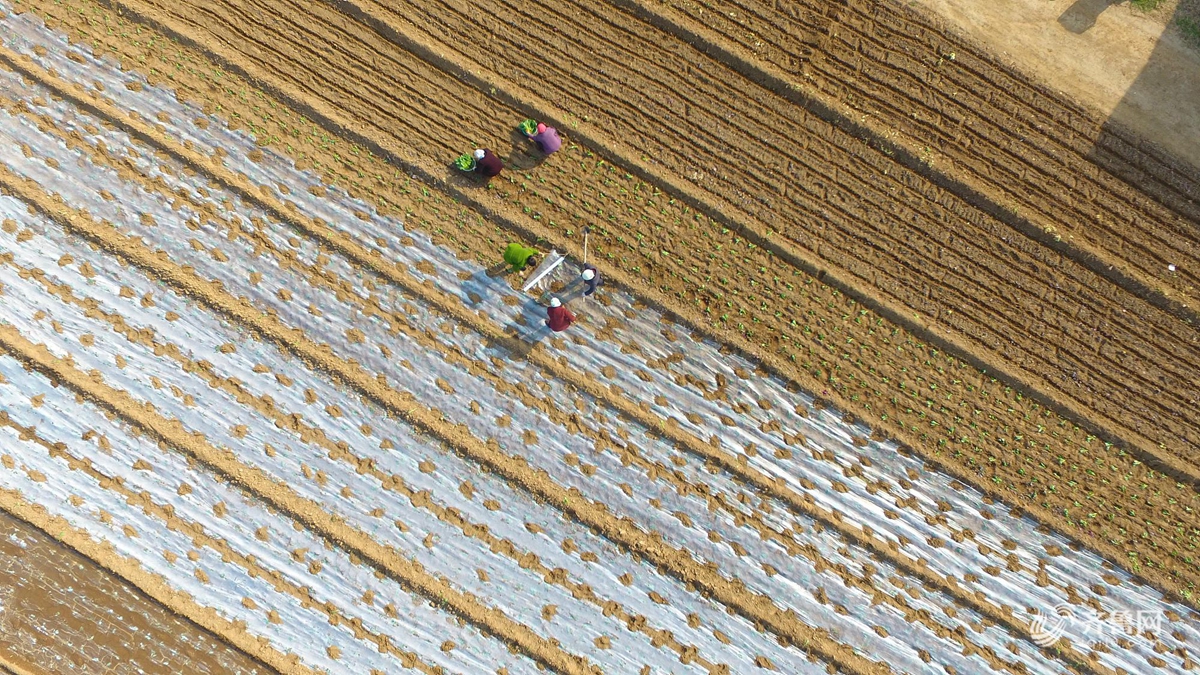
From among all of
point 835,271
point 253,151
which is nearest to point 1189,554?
point 835,271

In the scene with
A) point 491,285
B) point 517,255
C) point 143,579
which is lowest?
point 143,579

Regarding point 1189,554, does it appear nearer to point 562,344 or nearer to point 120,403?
point 562,344

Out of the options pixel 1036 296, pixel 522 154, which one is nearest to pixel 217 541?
pixel 522 154

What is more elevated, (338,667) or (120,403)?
(120,403)

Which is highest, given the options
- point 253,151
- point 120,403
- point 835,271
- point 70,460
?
point 835,271

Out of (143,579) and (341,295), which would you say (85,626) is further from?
(341,295)
